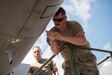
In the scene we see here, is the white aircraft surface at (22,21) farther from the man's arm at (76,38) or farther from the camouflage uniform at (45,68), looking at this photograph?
the camouflage uniform at (45,68)

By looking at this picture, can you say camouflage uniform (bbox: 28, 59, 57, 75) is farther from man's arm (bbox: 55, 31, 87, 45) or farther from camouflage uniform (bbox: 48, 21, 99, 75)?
man's arm (bbox: 55, 31, 87, 45)

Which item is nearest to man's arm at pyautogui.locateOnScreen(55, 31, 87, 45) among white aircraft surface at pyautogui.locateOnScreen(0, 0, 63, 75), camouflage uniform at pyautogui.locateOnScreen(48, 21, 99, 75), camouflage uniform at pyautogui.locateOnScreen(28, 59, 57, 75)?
camouflage uniform at pyautogui.locateOnScreen(48, 21, 99, 75)

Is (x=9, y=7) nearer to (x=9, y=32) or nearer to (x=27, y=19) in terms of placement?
(x=27, y=19)

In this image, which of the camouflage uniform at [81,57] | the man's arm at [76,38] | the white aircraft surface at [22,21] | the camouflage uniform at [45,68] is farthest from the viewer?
the camouflage uniform at [45,68]

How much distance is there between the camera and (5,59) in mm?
4730

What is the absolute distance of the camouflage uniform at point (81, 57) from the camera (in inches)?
134

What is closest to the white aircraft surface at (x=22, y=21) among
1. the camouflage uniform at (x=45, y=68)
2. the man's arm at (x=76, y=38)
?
the man's arm at (x=76, y=38)

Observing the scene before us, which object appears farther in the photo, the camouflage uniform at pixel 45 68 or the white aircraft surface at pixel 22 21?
A: the camouflage uniform at pixel 45 68

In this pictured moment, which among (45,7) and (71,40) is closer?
(71,40)

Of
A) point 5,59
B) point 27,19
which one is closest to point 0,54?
point 5,59

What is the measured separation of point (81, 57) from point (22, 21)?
97 centimetres

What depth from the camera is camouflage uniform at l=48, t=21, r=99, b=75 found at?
3.40m

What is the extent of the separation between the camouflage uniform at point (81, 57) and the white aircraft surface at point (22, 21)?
28 cm

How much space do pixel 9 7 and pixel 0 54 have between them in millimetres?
1538
